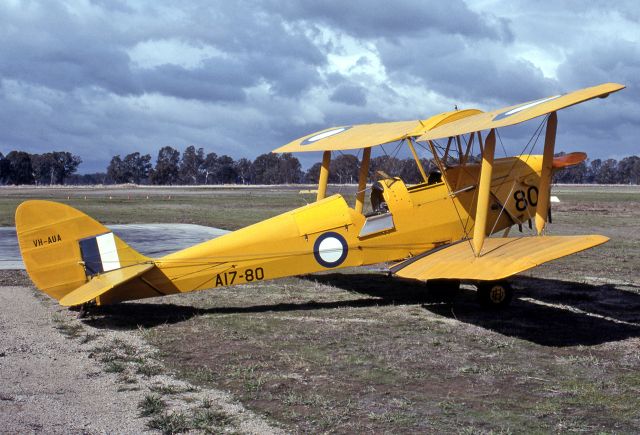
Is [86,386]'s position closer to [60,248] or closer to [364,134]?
[60,248]

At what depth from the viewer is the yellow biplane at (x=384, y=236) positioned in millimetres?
8195

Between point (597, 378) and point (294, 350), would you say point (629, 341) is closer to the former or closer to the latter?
point (597, 378)

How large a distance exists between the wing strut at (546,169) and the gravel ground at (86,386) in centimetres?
527

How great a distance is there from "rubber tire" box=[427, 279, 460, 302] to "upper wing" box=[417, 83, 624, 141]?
2.58 meters

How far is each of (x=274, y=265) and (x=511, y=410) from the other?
4578mm

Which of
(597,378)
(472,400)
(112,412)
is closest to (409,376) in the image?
(472,400)

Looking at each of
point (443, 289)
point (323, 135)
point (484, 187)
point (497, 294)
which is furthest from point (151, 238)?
→ point (484, 187)

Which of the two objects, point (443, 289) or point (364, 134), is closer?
point (443, 289)

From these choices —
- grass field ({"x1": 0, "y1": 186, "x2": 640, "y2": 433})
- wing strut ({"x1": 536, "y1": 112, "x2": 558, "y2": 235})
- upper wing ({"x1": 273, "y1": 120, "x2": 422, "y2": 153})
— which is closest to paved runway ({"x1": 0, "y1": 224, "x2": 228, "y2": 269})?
upper wing ({"x1": 273, "y1": 120, "x2": 422, "y2": 153})

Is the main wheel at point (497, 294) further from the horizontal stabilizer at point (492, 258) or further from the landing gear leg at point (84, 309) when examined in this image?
the landing gear leg at point (84, 309)

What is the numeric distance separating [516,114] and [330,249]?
325 cm

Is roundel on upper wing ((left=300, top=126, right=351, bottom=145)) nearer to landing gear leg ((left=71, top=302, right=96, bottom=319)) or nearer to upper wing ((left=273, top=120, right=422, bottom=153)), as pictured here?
upper wing ((left=273, top=120, right=422, bottom=153))

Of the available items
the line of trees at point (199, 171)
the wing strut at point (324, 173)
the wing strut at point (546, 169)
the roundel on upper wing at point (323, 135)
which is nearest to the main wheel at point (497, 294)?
the wing strut at point (546, 169)

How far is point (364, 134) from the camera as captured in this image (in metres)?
11.2
